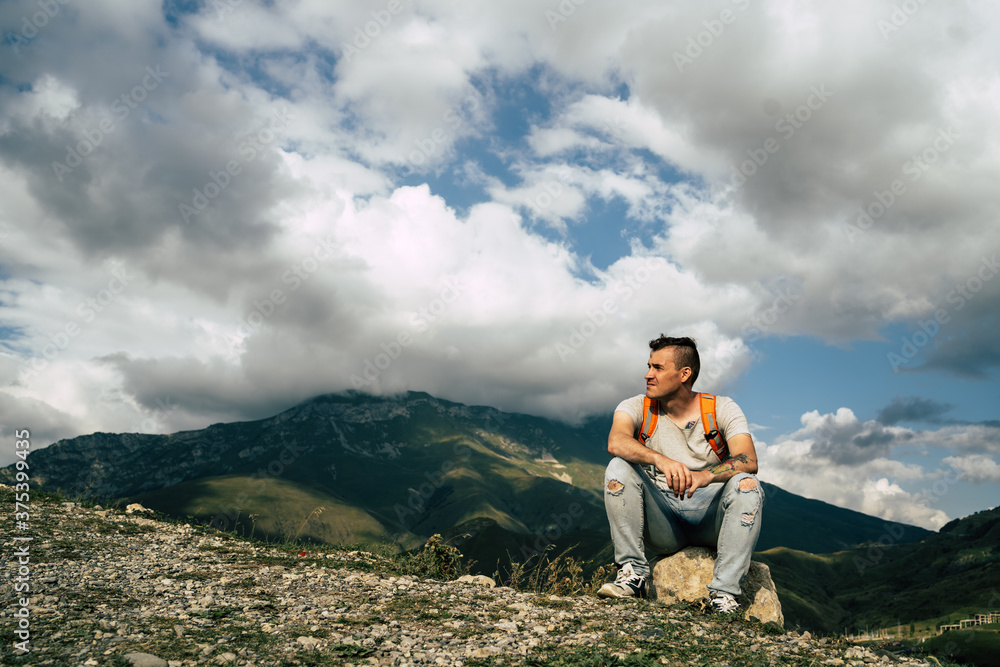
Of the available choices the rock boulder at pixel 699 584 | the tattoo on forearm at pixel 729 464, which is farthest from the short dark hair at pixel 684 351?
the rock boulder at pixel 699 584

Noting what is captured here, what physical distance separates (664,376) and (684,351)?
1.55 ft

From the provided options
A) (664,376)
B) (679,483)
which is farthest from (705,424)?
(679,483)

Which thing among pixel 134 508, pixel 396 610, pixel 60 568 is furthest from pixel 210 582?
pixel 134 508

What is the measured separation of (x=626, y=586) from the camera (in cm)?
695

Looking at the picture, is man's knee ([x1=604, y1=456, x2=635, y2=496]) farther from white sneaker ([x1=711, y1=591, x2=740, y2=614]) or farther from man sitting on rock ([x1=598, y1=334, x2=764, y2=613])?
white sneaker ([x1=711, y1=591, x2=740, y2=614])

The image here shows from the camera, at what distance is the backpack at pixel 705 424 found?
696 centimetres

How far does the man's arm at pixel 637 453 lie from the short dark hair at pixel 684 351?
3.16 ft

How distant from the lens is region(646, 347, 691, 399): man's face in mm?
6969

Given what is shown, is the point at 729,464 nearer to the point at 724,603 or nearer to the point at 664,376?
the point at 664,376

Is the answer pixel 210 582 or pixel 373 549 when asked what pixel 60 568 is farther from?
pixel 373 549

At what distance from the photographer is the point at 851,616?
198000mm

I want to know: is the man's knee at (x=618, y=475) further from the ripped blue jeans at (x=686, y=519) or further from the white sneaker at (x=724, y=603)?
the white sneaker at (x=724, y=603)

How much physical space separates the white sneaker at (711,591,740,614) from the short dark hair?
2508 millimetres

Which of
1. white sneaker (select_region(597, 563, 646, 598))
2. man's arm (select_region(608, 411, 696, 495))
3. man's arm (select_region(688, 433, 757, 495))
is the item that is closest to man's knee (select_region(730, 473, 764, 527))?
man's arm (select_region(688, 433, 757, 495))
